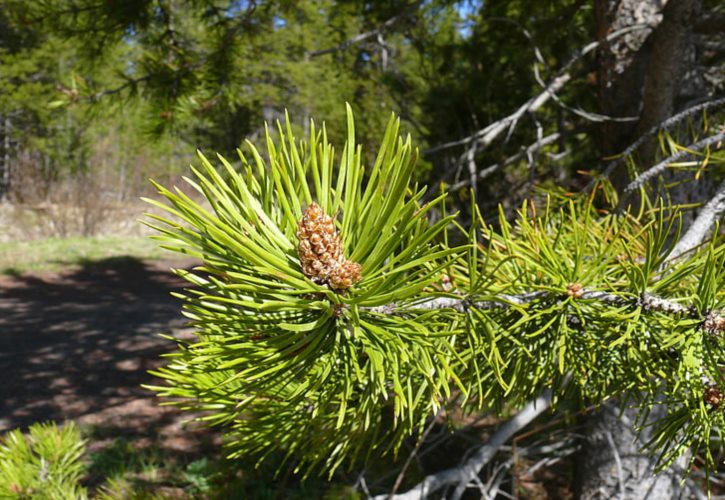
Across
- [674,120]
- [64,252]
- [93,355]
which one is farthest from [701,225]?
[64,252]

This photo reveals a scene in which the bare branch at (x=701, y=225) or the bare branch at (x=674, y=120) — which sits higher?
the bare branch at (x=674, y=120)

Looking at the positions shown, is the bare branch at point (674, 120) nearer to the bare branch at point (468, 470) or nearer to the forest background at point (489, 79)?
the forest background at point (489, 79)

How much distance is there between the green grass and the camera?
8812mm

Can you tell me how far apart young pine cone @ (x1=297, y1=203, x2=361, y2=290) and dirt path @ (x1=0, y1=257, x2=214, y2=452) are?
12.3 ft

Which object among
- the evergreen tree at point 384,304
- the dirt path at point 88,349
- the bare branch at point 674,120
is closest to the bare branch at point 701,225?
the evergreen tree at point 384,304

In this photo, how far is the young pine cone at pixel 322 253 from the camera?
0.49 metres

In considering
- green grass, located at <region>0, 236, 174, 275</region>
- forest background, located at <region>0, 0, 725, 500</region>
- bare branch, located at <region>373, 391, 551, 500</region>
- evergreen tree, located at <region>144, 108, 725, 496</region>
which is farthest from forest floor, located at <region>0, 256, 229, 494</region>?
evergreen tree, located at <region>144, 108, 725, 496</region>

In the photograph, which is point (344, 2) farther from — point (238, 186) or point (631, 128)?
point (238, 186)

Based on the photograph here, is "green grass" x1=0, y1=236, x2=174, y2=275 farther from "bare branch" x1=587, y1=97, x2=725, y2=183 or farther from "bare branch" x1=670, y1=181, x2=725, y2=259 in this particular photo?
"bare branch" x1=670, y1=181, x2=725, y2=259

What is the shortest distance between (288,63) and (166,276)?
5.70 meters

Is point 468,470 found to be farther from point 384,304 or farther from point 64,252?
point 64,252

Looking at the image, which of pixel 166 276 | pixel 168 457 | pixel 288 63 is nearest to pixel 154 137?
pixel 168 457

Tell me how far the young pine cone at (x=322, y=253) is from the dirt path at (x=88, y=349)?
12.3 ft

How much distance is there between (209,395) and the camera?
0.75 metres
